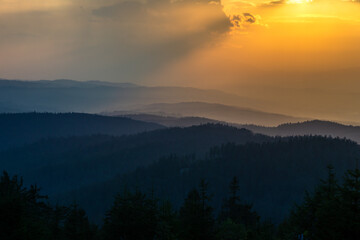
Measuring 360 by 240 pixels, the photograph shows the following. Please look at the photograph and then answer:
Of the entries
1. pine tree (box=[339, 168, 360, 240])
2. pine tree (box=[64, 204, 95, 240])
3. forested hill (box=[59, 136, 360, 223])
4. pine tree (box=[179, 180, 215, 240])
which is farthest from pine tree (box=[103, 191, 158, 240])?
forested hill (box=[59, 136, 360, 223])

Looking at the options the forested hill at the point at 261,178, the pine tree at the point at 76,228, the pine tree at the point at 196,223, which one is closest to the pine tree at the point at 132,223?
the pine tree at the point at 196,223

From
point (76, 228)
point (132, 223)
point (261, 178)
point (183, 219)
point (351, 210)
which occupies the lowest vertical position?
point (261, 178)

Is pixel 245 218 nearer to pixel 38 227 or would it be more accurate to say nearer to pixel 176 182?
pixel 38 227

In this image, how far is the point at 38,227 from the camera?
1145 inches

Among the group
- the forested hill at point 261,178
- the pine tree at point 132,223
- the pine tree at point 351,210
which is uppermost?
the pine tree at point 351,210

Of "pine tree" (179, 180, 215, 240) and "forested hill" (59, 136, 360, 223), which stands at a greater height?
"pine tree" (179, 180, 215, 240)

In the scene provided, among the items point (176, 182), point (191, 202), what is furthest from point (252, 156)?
point (191, 202)

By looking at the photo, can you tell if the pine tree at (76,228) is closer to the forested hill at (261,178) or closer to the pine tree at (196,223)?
the pine tree at (196,223)

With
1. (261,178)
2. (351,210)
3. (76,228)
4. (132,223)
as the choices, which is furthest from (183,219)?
(261,178)

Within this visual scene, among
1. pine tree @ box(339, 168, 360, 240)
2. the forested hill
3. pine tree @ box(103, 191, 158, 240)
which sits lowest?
the forested hill

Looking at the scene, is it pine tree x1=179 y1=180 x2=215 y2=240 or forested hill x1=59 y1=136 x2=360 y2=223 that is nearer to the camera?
pine tree x1=179 y1=180 x2=215 y2=240

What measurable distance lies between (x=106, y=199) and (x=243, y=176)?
220 feet

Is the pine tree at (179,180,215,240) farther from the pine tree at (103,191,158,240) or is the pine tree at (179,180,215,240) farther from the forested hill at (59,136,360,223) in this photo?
the forested hill at (59,136,360,223)

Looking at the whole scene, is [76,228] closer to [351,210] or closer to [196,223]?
[196,223]
